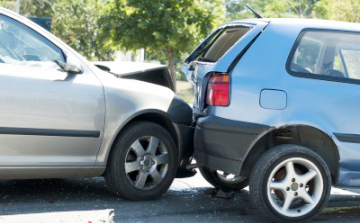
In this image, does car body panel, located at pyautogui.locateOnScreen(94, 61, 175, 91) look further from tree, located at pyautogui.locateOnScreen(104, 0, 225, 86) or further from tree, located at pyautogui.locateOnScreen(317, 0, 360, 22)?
tree, located at pyautogui.locateOnScreen(317, 0, 360, 22)

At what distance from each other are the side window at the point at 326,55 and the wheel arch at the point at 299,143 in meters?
0.50

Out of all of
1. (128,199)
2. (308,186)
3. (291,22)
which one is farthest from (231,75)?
(128,199)

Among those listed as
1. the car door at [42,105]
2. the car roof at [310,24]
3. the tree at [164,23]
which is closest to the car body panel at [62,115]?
the car door at [42,105]

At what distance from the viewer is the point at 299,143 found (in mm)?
6227

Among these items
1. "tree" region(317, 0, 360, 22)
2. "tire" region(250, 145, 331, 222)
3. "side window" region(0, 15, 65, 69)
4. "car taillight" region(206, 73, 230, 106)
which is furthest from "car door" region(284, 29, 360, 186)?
"tree" region(317, 0, 360, 22)

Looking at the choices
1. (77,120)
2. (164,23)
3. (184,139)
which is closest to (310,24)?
(184,139)

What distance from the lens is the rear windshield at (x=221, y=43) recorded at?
6.79 meters

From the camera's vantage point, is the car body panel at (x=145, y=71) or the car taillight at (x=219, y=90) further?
the car body panel at (x=145, y=71)

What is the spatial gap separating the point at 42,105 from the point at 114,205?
1.14 metres

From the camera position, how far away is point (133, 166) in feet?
21.8

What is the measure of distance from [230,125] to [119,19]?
17.8 meters

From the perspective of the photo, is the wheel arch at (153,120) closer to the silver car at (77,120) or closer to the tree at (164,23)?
the silver car at (77,120)

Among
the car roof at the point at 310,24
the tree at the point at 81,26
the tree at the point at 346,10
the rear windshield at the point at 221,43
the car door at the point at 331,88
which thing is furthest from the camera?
the tree at the point at 81,26

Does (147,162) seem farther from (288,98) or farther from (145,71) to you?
(288,98)
